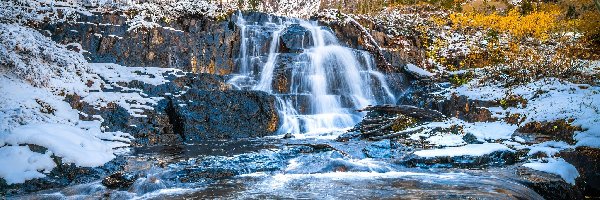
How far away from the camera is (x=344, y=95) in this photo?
15.2 meters

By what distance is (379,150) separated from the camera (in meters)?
7.75

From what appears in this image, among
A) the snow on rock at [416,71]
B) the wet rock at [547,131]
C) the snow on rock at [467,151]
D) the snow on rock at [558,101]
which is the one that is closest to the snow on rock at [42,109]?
→ the snow on rock at [467,151]

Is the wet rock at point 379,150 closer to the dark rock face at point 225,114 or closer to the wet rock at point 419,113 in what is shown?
Result: the wet rock at point 419,113

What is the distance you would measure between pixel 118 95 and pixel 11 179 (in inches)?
225

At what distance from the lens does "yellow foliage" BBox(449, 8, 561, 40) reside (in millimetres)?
18953

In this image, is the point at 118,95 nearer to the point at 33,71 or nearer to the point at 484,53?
the point at 33,71

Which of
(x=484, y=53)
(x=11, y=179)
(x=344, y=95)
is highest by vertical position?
(x=484, y=53)

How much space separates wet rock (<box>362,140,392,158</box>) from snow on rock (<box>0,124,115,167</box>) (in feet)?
16.8

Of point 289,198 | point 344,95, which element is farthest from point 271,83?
point 289,198

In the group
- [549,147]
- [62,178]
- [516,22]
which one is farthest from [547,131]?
[516,22]

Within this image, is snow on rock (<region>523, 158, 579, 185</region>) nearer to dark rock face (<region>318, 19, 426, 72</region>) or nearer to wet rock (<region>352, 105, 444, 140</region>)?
wet rock (<region>352, 105, 444, 140</region>)

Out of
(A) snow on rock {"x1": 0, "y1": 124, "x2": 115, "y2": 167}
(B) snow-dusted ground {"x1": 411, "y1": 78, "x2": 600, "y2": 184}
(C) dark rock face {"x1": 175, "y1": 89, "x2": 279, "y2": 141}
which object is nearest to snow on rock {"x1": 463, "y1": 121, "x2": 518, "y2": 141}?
(B) snow-dusted ground {"x1": 411, "y1": 78, "x2": 600, "y2": 184}

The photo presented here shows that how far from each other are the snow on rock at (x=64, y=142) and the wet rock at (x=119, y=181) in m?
1.26

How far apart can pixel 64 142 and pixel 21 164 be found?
1.08 metres
